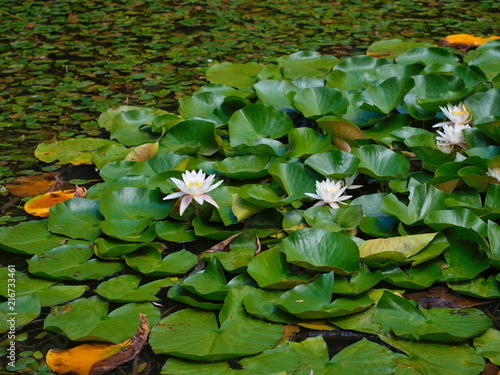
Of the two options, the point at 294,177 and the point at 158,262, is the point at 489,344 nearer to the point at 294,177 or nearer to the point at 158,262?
the point at 294,177

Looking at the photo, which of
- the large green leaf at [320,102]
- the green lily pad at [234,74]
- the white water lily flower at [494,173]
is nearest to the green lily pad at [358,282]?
the white water lily flower at [494,173]

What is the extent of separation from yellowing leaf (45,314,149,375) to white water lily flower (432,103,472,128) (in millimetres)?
1487

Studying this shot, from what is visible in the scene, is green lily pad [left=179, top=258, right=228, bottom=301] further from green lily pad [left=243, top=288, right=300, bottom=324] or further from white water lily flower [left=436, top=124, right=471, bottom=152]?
white water lily flower [left=436, top=124, right=471, bottom=152]

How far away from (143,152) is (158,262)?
2.29ft

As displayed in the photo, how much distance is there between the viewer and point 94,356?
1.72 metres

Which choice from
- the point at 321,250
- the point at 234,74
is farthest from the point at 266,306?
the point at 234,74

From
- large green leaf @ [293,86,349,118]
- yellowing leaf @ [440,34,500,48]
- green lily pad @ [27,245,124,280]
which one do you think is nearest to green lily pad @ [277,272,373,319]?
green lily pad @ [27,245,124,280]

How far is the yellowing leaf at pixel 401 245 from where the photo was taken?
1955 millimetres

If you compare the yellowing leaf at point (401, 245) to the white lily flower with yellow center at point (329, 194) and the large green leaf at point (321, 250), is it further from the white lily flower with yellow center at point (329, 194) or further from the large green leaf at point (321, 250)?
the white lily flower with yellow center at point (329, 194)

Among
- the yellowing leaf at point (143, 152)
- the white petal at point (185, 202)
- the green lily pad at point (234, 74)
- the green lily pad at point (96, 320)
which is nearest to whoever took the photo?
the green lily pad at point (96, 320)

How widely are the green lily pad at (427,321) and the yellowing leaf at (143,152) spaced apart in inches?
48.7

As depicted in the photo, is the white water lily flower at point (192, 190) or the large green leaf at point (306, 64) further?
the large green leaf at point (306, 64)

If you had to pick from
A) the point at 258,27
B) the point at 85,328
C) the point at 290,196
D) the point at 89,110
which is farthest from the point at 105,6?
the point at 85,328

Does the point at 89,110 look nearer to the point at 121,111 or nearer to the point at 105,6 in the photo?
the point at 121,111
